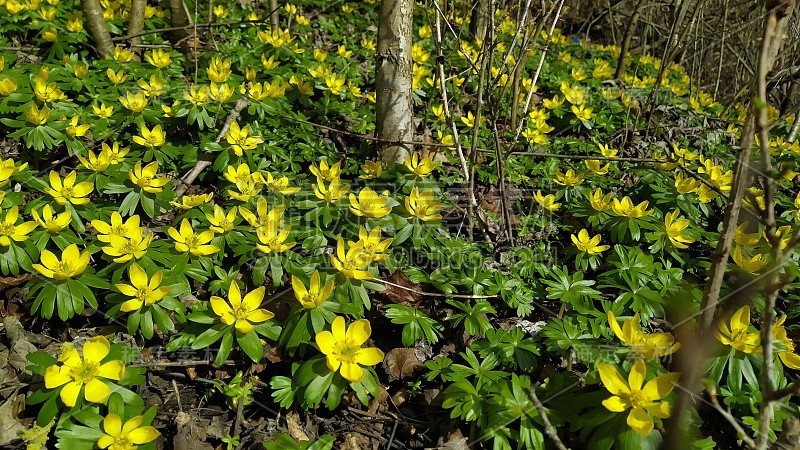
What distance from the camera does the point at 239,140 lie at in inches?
121

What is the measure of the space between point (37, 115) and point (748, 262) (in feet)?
12.1

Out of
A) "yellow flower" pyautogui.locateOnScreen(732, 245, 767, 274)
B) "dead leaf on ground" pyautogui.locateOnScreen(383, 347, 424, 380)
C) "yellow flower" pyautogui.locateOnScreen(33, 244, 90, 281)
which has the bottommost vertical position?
"dead leaf on ground" pyautogui.locateOnScreen(383, 347, 424, 380)

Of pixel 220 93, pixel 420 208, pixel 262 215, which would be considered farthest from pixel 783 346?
pixel 220 93

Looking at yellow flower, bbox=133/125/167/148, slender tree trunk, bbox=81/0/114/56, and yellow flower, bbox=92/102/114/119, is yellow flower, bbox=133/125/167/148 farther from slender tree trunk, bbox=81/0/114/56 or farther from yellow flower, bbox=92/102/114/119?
slender tree trunk, bbox=81/0/114/56

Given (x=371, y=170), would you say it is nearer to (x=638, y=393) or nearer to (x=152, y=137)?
(x=152, y=137)

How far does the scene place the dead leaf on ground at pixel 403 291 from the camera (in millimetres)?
2424

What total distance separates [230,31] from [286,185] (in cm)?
232

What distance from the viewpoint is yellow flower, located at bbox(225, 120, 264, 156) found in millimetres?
3045

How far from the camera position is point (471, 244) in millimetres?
2729

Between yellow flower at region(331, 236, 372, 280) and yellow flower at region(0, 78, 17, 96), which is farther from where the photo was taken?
yellow flower at region(0, 78, 17, 96)

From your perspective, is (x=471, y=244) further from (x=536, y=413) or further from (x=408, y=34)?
(x=408, y=34)

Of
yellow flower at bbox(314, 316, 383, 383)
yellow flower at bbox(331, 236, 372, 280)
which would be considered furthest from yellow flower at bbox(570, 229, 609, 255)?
yellow flower at bbox(314, 316, 383, 383)

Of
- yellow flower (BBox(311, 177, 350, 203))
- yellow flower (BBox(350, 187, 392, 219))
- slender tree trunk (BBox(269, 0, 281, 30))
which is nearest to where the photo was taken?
yellow flower (BBox(350, 187, 392, 219))

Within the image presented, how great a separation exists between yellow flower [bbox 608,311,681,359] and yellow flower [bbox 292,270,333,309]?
A: 1062 millimetres
